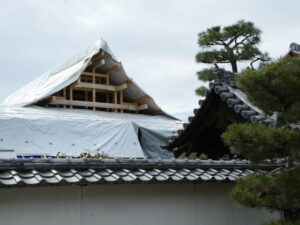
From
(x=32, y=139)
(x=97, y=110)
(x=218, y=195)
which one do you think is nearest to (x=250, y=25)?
(x=97, y=110)

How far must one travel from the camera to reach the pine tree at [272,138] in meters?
4.54

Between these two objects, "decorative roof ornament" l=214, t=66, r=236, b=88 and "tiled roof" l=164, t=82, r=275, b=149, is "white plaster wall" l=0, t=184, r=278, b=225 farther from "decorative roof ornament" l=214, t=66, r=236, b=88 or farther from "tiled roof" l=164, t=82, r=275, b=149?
"decorative roof ornament" l=214, t=66, r=236, b=88

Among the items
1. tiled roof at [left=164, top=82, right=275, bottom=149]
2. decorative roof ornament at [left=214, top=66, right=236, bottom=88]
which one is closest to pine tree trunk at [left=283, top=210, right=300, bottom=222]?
tiled roof at [left=164, top=82, right=275, bottom=149]

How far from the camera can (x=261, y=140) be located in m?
4.56

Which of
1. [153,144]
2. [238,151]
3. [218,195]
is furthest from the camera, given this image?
[153,144]

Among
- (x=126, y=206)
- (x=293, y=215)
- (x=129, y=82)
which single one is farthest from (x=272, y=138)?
(x=129, y=82)

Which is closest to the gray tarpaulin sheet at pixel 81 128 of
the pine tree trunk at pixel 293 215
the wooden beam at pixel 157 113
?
the wooden beam at pixel 157 113

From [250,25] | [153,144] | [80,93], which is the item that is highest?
[250,25]

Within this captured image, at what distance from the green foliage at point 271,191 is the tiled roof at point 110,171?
33.0 inches

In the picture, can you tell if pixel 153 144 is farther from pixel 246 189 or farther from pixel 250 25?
pixel 246 189

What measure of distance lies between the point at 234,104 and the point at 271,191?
3015 millimetres

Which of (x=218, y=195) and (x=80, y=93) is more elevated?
(x=80, y=93)

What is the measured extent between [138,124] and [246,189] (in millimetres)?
10864

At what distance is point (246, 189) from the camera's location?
15.4 ft
